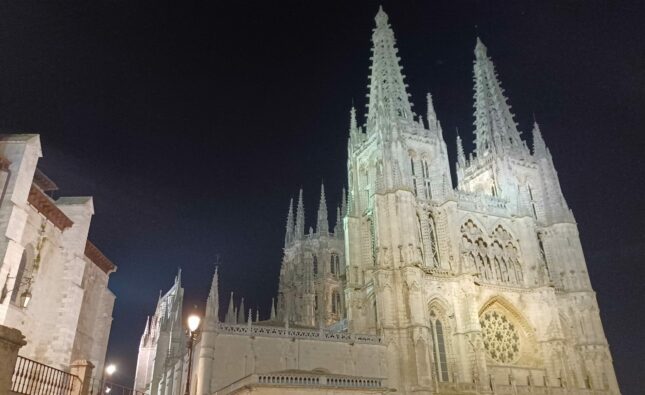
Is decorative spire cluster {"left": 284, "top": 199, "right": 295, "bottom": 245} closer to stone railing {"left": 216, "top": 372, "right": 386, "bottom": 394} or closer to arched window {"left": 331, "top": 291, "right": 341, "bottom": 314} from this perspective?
arched window {"left": 331, "top": 291, "right": 341, "bottom": 314}

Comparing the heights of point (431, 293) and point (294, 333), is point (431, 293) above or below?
above

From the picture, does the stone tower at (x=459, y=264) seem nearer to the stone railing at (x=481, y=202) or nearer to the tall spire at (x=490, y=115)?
the stone railing at (x=481, y=202)

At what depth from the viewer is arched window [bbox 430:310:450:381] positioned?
105ft

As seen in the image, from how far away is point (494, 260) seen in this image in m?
38.8

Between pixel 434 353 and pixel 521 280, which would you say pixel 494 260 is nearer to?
pixel 521 280

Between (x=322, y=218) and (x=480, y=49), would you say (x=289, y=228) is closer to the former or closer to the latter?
(x=322, y=218)

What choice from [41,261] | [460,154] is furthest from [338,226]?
[41,261]

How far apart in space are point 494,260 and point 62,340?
30328 mm

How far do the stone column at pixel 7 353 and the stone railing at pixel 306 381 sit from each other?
14600mm

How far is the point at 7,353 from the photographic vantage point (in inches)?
336

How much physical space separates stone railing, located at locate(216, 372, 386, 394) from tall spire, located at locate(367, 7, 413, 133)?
73.2 ft

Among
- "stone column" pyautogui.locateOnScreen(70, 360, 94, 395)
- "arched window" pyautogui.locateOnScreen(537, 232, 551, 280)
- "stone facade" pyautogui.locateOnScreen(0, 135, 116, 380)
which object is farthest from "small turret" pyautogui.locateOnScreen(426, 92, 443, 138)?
"stone column" pyautogui.locateOnScreen(70, 360, 94, 395)

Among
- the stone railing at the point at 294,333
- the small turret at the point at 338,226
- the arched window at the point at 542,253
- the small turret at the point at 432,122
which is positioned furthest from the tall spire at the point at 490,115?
the stone railing at the point at 294,333

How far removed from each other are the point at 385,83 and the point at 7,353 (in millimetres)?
38453
